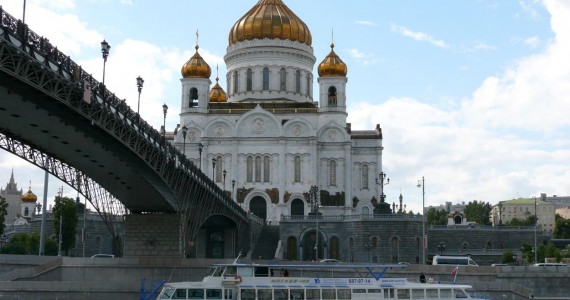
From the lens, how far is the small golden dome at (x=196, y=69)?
85.9 m

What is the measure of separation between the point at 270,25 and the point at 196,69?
9828 mm

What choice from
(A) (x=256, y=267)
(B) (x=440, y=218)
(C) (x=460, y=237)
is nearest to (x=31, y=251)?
(C) (x=460, y=237)

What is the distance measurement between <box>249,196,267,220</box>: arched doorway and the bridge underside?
30350 mm

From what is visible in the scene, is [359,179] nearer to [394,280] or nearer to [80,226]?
[80,226]

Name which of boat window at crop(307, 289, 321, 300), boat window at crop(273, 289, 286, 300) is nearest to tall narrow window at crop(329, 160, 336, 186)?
boat window at crop(307, 289, 321, 300)

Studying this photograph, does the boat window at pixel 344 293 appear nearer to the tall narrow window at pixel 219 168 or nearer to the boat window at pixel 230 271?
the boat window at pixel 230 271

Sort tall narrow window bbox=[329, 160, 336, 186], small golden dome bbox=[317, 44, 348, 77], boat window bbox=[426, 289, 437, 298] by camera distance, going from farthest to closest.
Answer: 1. small golden dome bbox=[317, 44, 348, 77]
2. tall narrow window bbox=[329, 160, 336, 186]
3. boat window bbox=[426, 289, 437, 298]

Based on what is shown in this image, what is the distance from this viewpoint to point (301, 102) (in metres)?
87.2

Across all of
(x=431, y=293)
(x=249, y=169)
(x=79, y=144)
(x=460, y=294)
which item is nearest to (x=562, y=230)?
(x=249, y=169)

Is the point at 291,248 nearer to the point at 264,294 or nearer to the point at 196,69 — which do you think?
the point at 196,69

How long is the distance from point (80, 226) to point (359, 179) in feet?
97.2

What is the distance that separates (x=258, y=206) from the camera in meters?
82.2

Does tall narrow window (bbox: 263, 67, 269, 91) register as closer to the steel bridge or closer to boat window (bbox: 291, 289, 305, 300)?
the steel bridge

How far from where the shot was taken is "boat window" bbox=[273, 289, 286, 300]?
104 ft
